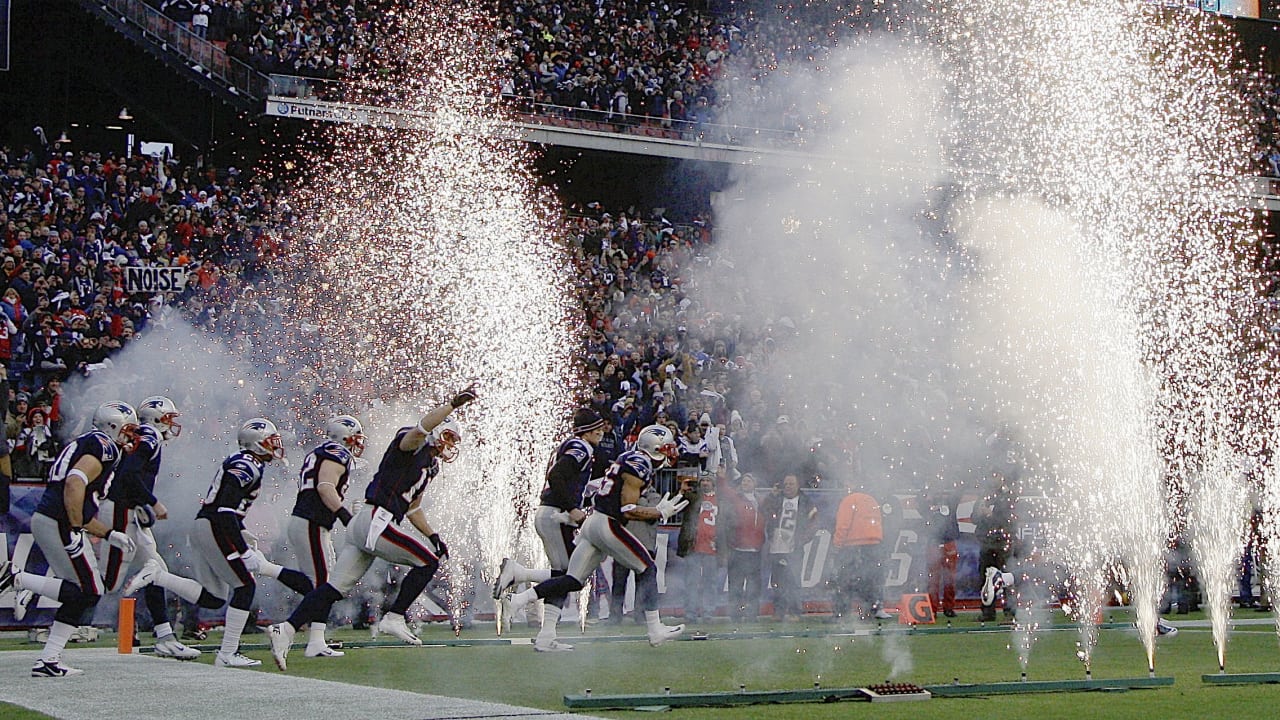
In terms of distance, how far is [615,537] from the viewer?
13.1 metres

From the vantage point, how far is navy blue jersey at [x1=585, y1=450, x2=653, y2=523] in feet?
42.7

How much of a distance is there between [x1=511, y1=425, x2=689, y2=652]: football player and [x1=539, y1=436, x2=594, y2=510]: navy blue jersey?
1.04 ft

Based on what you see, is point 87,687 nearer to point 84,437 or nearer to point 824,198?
point 84,437

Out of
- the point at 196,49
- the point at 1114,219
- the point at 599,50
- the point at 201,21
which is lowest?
the point at 1114,219

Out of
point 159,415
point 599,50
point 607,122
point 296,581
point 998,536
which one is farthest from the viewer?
point 599,50

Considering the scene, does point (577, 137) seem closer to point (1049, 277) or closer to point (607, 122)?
point (607, 122)

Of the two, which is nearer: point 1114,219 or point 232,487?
point 232,487

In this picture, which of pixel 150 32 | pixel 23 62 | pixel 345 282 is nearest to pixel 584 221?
pixel 345 282

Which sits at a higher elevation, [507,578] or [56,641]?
[507,578]

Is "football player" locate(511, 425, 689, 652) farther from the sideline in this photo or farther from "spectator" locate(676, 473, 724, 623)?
"spectator" locate(676, 473, 724, 623)

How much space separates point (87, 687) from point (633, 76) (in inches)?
913

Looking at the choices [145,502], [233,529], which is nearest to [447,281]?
[145,502]

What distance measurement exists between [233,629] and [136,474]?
1970 mm

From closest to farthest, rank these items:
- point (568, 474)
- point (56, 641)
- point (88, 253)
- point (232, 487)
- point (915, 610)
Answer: point (56, 641), point (232, 487), point (568, 474), point (915, 610), point (88, 253)
